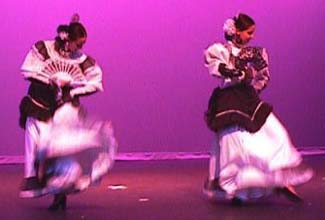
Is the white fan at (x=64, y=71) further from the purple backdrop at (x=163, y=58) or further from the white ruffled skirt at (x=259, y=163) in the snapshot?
the purple backdrop at (x=163, y=58)

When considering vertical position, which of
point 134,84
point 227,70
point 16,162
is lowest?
point 16,162

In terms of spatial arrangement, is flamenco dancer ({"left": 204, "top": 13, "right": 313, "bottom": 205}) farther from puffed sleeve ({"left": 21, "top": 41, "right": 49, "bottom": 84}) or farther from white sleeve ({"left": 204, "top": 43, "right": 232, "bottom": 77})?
puffed sleeve ({"left": 21, "top": 41, "right": 49, "bottom": 84})

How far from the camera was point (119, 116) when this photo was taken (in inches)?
360

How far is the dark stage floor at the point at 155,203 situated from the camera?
5707 mm

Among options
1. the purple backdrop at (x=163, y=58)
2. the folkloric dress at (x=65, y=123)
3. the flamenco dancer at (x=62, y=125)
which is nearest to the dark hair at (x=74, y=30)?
the flamenco dancer at (x=62, y=125)

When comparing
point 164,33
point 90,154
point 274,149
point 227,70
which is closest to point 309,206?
point 274,149

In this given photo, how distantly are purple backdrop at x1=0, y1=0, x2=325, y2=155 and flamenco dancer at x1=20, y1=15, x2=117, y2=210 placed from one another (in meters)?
2.92

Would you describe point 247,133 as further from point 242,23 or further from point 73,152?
point 73,152

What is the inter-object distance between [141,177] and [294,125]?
216 centimetres

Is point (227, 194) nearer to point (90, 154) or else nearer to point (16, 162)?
point (90, 154)

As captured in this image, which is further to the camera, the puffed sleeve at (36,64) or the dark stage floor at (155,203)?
the puffed sleeve at (36,64)

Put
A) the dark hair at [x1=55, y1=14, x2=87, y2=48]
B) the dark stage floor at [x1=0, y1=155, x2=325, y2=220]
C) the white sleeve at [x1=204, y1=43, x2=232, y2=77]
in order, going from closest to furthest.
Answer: the dark stage floor at [x1=0, y1=155, x2=325, y2=220]
the dark hair at [x1=55, y1=14, x2=87, y2=48]
the white sleeve at [x1=204, y1=43, x2=232, y2=77]

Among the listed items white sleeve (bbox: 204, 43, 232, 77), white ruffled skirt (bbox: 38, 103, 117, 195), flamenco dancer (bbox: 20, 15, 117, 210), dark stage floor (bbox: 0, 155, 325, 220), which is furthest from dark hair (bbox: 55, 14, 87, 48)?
dark stage floor (bbox: 0, 155, 325, 220)

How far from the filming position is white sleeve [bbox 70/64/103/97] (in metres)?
5.88
